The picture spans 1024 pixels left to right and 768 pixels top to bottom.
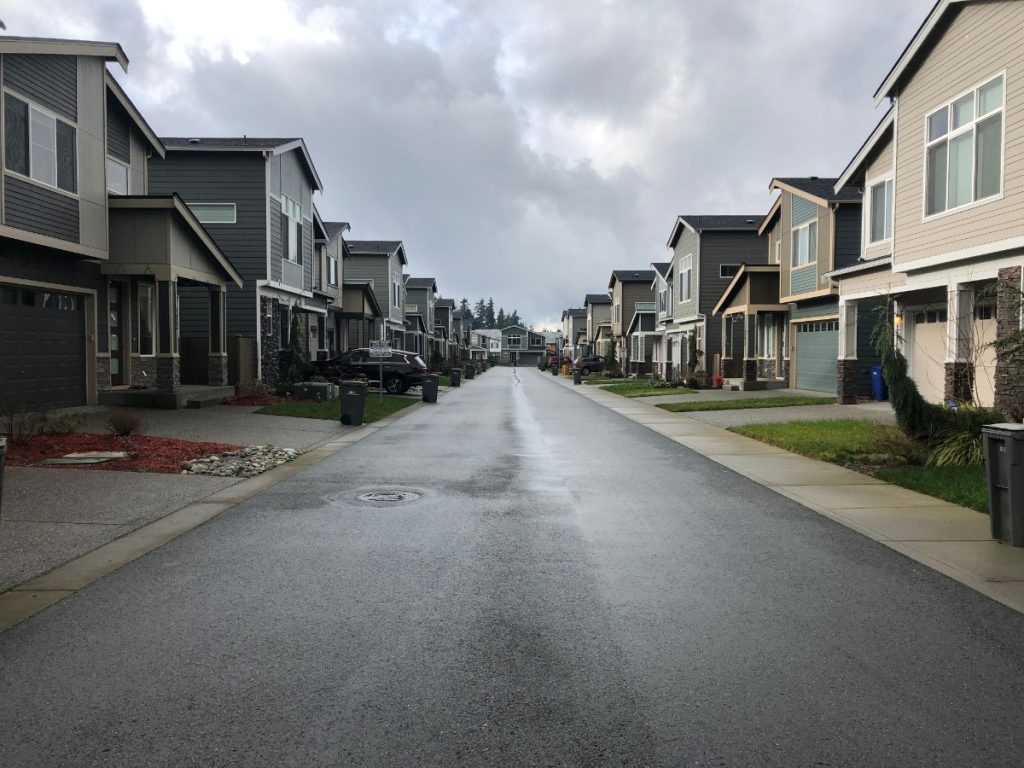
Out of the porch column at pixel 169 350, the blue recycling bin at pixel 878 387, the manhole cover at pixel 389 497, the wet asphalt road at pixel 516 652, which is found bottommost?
the wet asphalt road at pixel 516 652

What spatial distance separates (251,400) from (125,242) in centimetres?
544

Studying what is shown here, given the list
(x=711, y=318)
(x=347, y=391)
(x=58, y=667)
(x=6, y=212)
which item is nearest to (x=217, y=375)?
(x=347, y=391)

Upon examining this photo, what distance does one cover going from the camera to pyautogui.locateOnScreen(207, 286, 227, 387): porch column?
24.5 meters

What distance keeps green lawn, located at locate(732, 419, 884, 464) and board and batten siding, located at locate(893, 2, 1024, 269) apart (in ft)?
13.4

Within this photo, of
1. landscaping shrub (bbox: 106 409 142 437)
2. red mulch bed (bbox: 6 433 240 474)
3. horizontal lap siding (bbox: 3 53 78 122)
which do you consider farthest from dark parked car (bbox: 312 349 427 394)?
landscaping shrub (bbox: 106 409 142 437)

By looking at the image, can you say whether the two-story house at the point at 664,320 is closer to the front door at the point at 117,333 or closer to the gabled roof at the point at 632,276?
the gabled roof at the point at 632,276

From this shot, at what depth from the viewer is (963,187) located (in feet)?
54.3

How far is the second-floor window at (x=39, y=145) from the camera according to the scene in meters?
16.3

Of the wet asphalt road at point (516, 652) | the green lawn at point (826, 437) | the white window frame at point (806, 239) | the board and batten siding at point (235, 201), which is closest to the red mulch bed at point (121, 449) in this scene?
the wet asphalt road at point (516, 652)

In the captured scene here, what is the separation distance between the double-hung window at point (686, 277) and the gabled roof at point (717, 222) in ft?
5.76

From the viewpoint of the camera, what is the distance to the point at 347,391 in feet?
62.7

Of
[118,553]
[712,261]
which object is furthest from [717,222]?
[118,553]

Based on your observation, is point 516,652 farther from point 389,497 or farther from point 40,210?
point 40,210

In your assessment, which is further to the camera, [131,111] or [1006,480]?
[131,111]
